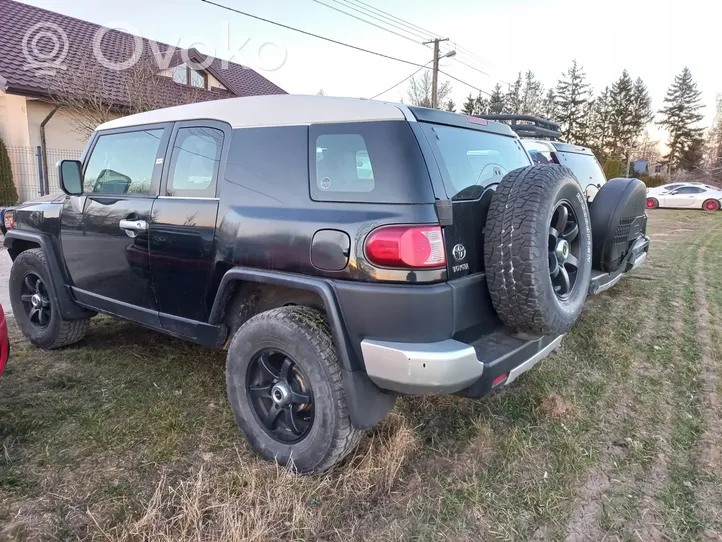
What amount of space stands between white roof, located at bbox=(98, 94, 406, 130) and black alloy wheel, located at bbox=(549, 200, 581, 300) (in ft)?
3.34

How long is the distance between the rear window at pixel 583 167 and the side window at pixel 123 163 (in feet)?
17.1

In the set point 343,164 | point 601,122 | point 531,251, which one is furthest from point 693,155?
point 343,164

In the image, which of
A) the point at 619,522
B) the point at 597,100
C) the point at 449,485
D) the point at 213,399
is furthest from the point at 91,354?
the point at 597,100

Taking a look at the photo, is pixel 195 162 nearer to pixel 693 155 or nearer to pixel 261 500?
pixel 261 500

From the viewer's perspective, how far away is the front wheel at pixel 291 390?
2412 millimetres

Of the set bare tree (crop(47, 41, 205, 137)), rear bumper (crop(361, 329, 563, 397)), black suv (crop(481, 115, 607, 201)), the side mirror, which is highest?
bare tree (crop(47, 41, 205, 137))

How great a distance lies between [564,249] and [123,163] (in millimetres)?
3045

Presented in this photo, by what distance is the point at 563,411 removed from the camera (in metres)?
3.22

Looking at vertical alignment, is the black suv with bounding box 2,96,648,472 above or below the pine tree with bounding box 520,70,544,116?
below

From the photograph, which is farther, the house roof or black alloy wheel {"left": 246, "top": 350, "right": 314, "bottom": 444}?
the house roof

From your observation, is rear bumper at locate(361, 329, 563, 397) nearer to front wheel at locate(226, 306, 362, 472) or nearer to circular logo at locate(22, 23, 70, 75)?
front wheel at locate(226, 306, 362, 472)

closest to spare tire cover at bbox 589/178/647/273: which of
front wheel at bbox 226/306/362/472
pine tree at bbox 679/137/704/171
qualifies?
front wheel at bbox 226/306/362/472

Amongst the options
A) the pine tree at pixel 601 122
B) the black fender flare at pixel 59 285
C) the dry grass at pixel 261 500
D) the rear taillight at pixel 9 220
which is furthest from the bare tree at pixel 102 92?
the pine tree at pixel 601 122

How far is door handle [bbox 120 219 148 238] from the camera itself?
3227mm
